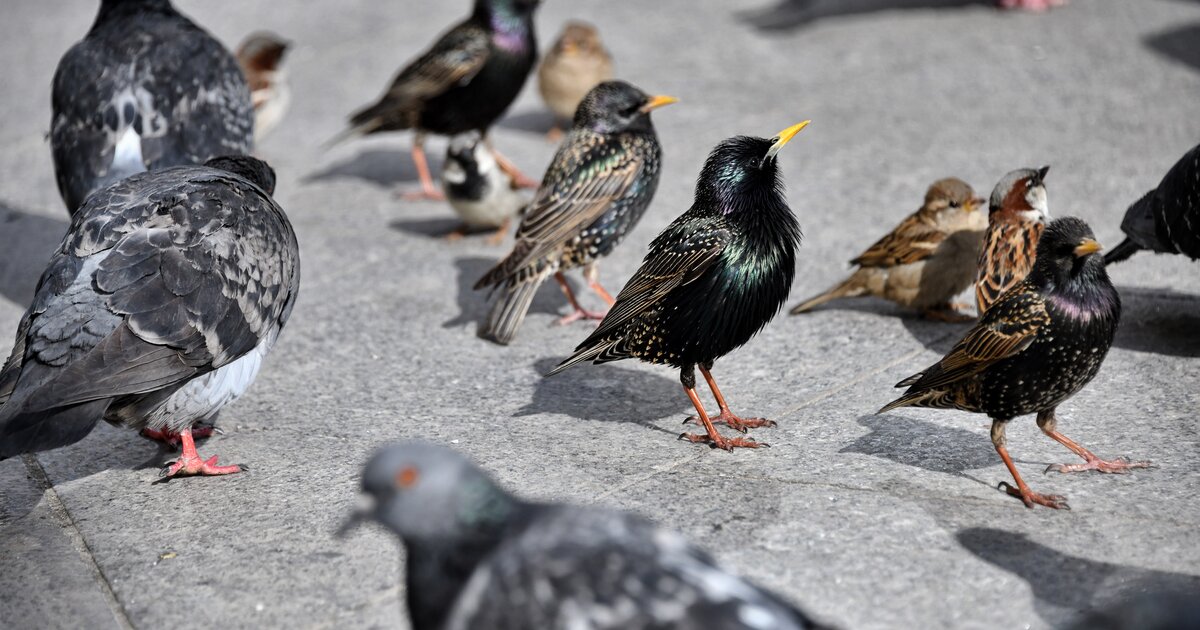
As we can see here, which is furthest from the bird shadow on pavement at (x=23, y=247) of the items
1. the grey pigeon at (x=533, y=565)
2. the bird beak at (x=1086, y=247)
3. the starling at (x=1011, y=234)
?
the bird beak at (x=1086, y=247)

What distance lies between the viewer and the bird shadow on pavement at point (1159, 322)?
558cm

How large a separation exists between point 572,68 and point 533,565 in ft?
20.7

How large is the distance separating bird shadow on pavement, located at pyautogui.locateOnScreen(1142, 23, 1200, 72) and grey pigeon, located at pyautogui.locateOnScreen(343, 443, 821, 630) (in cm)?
766

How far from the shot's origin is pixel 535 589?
2.82 m

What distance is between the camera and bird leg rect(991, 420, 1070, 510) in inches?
170

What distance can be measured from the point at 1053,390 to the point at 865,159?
3.83m

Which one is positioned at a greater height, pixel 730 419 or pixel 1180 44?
pixel 1180 44

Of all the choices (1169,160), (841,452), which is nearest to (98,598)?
(841,452)

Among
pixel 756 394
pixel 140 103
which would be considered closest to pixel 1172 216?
pixel 756 394

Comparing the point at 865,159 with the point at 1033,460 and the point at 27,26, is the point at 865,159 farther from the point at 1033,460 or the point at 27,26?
the point at 27,26

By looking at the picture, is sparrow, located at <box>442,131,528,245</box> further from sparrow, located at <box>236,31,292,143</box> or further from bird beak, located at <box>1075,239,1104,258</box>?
Answer: bird beak, located at <box>1075,239,1104,258</box>

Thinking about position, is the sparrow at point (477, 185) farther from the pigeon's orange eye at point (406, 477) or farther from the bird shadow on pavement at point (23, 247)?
the pigeon's orange eye at point (406, 477)

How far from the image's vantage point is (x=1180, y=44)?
934cm

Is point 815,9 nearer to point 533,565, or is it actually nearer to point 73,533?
point 73,533
